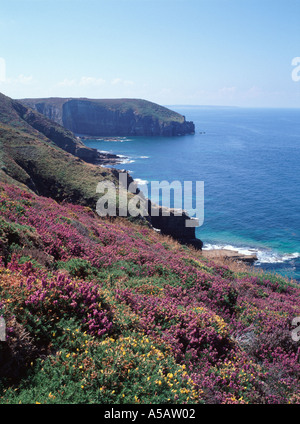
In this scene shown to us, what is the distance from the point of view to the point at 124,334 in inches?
278

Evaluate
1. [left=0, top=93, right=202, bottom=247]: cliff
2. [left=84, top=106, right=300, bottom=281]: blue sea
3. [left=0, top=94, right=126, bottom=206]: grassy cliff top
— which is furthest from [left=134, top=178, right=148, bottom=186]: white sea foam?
[left=0, top=94, right=126, bottom=206]: grassy cliff top

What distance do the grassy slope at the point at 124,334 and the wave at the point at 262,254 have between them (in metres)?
37.1

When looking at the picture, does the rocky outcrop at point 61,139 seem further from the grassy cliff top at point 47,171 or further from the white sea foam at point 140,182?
the grassy cliff top at point 47,171

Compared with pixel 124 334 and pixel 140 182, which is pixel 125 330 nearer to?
pixel 124 334

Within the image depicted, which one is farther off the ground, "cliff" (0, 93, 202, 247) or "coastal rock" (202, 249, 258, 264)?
"cliff" (0, 93, 202, 247)

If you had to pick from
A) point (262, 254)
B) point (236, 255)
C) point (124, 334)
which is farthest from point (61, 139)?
point (124, 334)

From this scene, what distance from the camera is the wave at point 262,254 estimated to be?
46.5m

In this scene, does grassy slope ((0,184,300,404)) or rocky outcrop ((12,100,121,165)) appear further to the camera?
rocky outcrop ((12,100,121,165))

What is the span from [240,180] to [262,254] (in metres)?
46.4

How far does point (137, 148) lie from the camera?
147000 millimetres

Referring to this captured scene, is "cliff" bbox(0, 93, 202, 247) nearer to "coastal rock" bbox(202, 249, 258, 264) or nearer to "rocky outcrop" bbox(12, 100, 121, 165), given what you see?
"coastal rock" bbox(202, 249, 258, 264)

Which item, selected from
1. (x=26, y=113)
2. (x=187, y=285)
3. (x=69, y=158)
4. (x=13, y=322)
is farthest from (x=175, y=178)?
(x=13, y=322)

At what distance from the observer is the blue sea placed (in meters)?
52.5

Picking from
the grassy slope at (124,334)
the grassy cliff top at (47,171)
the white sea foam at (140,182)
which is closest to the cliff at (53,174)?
the grassy cliff top at (47,171)
